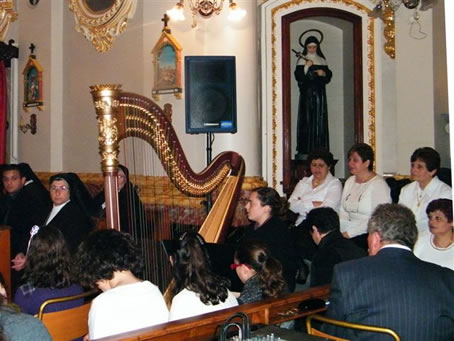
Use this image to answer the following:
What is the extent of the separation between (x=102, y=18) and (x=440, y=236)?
17.0 feet

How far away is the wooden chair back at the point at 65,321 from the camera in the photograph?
292cm

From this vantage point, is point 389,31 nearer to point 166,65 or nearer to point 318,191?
point 318,191

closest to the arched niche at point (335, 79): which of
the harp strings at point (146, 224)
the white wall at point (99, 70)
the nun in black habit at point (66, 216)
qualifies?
the white wall at point (99, 70)

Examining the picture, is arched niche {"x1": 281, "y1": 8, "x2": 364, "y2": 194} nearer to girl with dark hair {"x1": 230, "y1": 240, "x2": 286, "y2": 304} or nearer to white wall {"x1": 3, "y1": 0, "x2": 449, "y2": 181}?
white wall {"x1": 3, "y1": 0, "x2": 449, "y2": 181}

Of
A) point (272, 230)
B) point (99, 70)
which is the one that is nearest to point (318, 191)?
point (272, 230)

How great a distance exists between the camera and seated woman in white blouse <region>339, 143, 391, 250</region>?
5219 millimetres

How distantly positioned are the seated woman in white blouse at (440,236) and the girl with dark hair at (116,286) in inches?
83.4

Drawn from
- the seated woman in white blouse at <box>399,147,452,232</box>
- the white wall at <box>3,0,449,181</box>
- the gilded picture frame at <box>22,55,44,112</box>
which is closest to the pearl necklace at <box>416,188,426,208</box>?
the seated woman in white blouse at <box>399,147,452,232</box>

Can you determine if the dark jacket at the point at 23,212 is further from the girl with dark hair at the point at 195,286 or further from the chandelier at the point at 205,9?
the girl with dark hair at the point at 195,286

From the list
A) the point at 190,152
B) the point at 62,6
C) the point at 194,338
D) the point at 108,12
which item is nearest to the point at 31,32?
the point at 62,6

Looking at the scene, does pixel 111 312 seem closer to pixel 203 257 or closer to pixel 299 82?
pixel 203 257

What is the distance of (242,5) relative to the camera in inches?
279

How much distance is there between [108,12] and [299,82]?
7.98 feet

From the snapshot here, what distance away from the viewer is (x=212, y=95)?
242 inches
